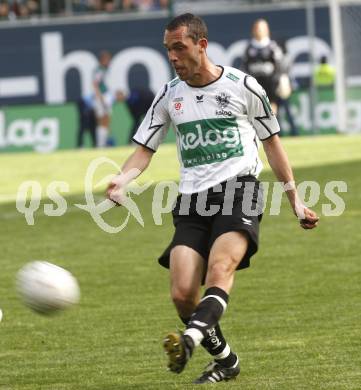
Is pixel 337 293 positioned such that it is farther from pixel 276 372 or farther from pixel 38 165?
pixel 38 165

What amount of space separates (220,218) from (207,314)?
0.78m

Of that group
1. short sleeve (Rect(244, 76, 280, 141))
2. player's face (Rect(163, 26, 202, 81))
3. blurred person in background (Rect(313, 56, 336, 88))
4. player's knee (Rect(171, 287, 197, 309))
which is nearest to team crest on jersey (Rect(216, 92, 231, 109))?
short sleeve (Rect(244, 76, 280, 141))

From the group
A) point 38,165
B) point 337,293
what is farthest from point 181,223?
point 38,165

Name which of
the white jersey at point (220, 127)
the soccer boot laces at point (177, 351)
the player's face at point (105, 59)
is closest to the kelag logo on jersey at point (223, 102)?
the white jersey at point (220, 127)

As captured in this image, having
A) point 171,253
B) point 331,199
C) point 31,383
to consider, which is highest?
point 171,253

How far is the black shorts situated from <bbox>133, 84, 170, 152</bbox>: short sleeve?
0.43m

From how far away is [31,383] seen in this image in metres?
7.78

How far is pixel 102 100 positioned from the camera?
107ft

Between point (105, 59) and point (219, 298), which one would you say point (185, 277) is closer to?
point (219, 298)

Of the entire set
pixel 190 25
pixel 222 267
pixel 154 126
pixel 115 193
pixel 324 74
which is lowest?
pixel 324 74

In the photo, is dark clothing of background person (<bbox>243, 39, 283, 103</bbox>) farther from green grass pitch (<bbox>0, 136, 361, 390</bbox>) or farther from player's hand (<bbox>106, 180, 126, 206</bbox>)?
player's hand (<bbox>106, 180, 126, 206</bbox>)

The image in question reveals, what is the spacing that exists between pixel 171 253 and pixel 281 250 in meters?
6.34

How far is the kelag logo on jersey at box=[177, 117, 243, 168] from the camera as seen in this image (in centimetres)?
762

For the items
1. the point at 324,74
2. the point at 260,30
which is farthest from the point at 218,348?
the point at 324,74
